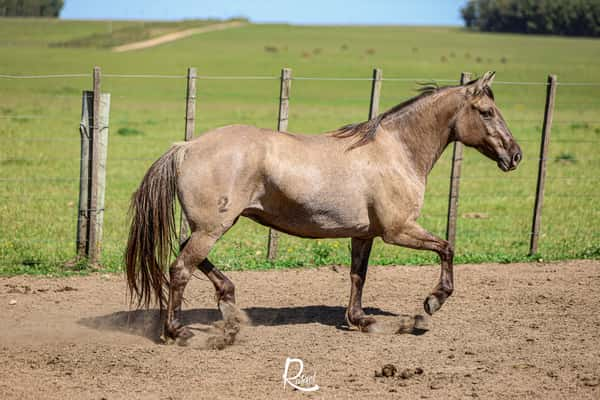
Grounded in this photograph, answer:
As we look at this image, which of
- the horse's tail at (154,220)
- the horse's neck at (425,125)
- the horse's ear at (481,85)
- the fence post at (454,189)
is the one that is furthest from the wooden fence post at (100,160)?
the fence post at (454,189)

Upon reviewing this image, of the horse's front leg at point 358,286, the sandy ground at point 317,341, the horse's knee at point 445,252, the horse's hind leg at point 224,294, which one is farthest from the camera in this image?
the horse's front leg at point 358,286

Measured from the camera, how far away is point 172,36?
227 feet

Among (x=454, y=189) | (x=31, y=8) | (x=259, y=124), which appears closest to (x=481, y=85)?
(x=454, y=189)

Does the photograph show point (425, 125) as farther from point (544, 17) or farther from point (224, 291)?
point (544, 17)

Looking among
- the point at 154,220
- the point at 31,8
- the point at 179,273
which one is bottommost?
the point at 179,273

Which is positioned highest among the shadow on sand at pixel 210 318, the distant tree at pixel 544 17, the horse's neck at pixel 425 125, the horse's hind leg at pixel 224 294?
the distant tree at pixel 544 17

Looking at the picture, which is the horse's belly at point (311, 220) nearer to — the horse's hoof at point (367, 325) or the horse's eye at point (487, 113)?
the horse's hoof at point (367, 325)

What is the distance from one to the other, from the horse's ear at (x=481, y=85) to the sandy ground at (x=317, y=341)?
212cm

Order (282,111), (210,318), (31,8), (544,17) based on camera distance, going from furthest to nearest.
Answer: (544,17)
(31,8)
(282,111)
(210,318)

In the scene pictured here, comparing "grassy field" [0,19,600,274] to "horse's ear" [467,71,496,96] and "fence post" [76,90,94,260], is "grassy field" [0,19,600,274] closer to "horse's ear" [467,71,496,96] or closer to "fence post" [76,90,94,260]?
"fence post" [76,90,94,260]

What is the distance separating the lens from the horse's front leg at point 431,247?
22.1ft

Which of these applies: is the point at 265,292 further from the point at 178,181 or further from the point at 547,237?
the point at 547,237

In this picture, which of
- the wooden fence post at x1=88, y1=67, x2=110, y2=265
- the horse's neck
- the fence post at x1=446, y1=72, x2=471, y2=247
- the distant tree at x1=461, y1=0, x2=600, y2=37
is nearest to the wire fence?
the wooden fence post at x1=88, y1=67, x2=110, y2=265

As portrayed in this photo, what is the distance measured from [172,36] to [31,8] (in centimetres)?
1596
